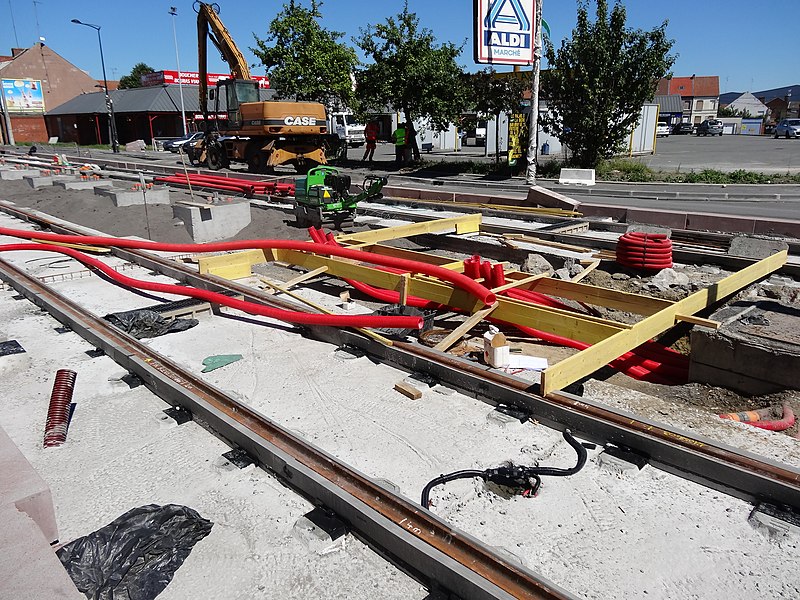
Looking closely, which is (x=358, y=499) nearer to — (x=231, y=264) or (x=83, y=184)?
(x=231, y=264)

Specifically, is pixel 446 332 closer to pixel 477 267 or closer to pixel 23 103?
pixel 477 267

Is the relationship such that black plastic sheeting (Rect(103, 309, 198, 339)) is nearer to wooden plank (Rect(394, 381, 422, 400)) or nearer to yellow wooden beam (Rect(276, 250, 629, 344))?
yellow wooden beam (Rect(276, 250, 629, 344))

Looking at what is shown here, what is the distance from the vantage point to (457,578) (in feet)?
8.93

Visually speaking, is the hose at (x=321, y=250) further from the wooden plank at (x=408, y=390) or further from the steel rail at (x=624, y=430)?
the wooden plank at (x=408, y=390)

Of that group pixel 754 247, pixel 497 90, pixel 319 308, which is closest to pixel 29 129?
pixel 497 90

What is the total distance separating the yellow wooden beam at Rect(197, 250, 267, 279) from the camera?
8227mm

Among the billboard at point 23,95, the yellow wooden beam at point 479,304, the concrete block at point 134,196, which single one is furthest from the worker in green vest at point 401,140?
the billboard at point 23,95

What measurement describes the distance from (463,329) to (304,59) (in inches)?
1199

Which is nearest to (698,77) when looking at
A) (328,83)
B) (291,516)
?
(328,83)

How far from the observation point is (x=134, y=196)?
52.3 ft

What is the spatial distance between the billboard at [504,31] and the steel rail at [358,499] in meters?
19.2

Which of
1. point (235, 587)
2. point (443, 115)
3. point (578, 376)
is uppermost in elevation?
point (443, 115)

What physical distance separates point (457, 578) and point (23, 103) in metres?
76.2

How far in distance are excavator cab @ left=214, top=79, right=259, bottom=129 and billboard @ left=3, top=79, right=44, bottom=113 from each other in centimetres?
5154
